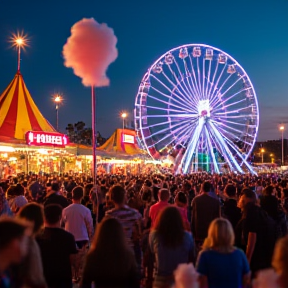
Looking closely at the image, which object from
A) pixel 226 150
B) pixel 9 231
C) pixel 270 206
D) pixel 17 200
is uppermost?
pixel 226 150

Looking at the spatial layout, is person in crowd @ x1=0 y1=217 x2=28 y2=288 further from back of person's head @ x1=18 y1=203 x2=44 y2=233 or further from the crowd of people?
back of person's head @ x1=18 y1=203 x2=44 y2=233

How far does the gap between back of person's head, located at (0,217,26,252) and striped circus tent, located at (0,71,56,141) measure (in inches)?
786

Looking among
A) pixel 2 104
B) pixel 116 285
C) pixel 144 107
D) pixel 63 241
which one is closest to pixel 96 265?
pixel 116 285

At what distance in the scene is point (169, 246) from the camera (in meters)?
4.49

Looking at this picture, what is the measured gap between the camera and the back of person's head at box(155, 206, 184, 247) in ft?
14.6

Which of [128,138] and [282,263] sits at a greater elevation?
[128,138]

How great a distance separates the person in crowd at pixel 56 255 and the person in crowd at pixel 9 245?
5.48ft

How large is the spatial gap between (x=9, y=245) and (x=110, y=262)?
1094 mm

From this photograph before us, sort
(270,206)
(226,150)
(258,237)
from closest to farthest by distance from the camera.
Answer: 1. (258,237)
2. (270,206)
3. (226,150)

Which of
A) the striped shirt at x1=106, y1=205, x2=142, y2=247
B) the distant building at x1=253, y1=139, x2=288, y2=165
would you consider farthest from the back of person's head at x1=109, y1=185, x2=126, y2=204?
the distant building at x1=253, y1=139, x2=288, y2=165

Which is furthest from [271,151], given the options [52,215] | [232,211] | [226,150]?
[52,215]

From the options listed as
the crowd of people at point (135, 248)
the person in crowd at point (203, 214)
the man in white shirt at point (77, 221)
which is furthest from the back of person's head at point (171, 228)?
the person in crowd at point (203, 214)

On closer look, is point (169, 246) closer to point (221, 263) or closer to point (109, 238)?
point (221, 263)

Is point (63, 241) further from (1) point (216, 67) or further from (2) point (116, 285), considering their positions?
(1) point (216, 67)
